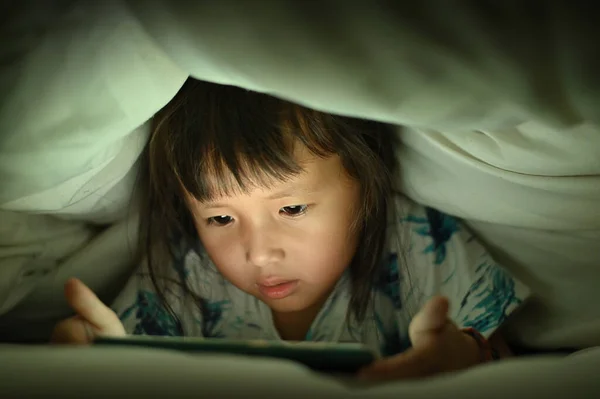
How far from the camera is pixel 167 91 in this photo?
0.52 metres

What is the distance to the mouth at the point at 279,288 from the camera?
2.58 feet

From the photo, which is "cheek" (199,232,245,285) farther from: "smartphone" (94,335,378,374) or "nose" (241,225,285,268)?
"smartphone" (94,335,378,374)

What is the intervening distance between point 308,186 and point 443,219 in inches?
9.2

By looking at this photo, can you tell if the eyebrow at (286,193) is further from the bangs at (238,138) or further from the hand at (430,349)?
the hand at (430,349)

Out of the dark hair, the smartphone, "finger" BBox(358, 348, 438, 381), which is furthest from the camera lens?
the dark hair

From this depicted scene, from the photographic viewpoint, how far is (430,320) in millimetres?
605

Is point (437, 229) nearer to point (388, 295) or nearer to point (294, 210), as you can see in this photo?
point (388, 295)

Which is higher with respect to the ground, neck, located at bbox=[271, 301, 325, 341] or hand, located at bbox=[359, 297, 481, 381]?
neck, located at bbox=[271, 301, 325, 341]

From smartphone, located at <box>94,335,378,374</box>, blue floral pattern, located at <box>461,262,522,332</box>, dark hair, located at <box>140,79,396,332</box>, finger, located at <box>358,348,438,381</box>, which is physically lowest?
finger, located at <box>358,348,438,381</box>

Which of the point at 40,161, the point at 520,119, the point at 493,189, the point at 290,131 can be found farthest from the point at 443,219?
the point at 40,161

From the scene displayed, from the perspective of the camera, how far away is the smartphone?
451 millimetres

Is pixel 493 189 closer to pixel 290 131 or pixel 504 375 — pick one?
pixel 290 131

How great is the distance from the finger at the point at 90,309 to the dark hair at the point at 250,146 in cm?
16

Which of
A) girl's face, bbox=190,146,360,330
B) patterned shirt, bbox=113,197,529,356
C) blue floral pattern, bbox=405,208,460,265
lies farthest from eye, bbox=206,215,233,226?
blue floral pattern, bbox=405,208,460,265
